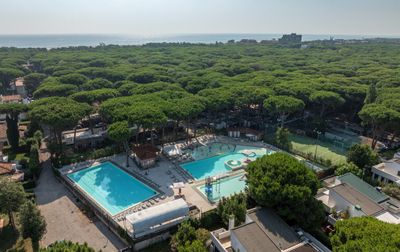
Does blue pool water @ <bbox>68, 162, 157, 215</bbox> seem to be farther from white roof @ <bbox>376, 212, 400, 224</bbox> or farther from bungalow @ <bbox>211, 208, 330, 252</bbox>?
white roof @ <bbox>376, 212, 400, 224</bbox>

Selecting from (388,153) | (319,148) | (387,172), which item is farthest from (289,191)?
(388,153)

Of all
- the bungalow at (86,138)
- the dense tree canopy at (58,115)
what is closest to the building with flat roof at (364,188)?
the dense tree canopy at (58,115)

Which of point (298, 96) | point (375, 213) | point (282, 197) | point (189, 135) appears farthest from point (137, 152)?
point (298, 96)

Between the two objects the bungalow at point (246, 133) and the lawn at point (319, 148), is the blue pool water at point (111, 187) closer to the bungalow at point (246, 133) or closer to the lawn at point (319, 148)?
the bungalow at point (246, 133)

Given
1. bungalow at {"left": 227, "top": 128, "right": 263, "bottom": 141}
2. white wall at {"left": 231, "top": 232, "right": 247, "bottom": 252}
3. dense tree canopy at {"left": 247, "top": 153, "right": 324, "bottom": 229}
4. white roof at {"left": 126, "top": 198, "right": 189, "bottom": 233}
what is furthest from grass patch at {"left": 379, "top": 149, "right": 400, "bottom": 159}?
white roof at {"left": 126, "top": 198, "right": 189, "bottom": 233}

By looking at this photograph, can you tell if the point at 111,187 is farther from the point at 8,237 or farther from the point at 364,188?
the point at 364,188

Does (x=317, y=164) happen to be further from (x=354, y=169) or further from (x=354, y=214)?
(x=354, y=214)
